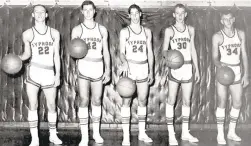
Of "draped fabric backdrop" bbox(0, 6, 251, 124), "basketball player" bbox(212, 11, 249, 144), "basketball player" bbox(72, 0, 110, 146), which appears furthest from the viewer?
"draped fabric backdrop" bbox(0, 6, 251, 124)

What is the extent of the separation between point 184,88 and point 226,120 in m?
1.56

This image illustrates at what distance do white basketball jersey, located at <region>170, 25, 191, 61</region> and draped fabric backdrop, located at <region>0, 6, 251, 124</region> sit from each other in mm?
959

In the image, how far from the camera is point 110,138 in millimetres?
5895

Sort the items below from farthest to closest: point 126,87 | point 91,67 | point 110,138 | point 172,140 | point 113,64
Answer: point 113,64 → point 110,138 → point 172,140 → point 91,67 → point 126,87

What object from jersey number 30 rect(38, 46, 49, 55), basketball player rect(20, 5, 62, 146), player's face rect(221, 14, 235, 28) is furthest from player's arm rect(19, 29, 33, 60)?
player's face rect(221, 14, 235, 28)

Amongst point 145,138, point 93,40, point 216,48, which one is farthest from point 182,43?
point 145,138

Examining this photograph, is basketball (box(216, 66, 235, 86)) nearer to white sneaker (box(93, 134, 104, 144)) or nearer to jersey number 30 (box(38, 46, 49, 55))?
white sneaker (box(93, 134, 104, 144))

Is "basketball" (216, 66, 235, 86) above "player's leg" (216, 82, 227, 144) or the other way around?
above

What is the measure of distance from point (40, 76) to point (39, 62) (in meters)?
0.21

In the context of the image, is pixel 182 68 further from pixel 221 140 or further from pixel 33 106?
pixel 33 106

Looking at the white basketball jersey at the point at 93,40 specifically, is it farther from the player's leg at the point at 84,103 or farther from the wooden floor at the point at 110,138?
the wooden floor at the point at 110,138

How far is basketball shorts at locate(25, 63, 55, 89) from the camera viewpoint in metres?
5.23

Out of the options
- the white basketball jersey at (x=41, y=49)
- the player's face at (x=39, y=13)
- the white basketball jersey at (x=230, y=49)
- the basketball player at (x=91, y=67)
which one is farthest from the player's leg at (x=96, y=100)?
the white basketball jersey at (x=230, y=49)

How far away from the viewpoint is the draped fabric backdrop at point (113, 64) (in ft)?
21.3
